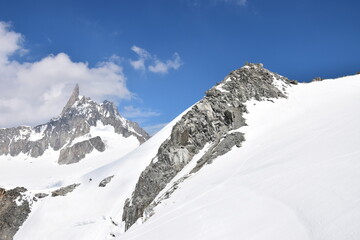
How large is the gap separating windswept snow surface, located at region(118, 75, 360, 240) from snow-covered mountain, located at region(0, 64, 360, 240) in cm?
5

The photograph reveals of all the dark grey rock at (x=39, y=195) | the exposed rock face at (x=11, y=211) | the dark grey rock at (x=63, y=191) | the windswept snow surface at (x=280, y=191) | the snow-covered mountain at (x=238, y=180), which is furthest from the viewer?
the dark grey rock at (x=39, y=195)

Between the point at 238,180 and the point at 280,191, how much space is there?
152 inches

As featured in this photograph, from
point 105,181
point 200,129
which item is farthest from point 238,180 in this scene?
point 105,181

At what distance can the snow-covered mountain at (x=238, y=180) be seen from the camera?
9.30 m

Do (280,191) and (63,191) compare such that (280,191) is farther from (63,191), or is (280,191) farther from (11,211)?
(11,211)

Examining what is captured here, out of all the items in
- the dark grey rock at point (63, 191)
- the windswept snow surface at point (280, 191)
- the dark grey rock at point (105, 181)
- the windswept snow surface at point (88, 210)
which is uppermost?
the dark grey rock at point (63, 191)

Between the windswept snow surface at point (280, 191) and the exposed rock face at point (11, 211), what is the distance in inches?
1480

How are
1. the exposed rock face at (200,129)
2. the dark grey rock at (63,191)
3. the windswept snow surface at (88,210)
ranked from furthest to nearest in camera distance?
the dark grey rock at (63,191)
the windswept snow surface at (88,210)
the exposed rock face at (200,129)

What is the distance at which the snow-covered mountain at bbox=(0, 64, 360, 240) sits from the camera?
9305mm

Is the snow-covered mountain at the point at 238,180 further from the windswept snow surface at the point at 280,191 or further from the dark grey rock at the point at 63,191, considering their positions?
the dark grey rock at the point at 63,191

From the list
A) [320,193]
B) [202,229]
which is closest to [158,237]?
[202,229]

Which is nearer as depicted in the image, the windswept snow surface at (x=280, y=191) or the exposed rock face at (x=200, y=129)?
the windswept snow surface at (x=280, y=191)

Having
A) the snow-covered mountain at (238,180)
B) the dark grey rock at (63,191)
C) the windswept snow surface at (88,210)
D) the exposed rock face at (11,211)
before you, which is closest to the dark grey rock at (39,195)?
the snow-covered mountain at (238,180)

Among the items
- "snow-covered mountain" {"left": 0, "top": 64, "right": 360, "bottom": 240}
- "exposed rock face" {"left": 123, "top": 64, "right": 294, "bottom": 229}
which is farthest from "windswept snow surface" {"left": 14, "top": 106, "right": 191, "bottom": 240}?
"exposed rock face" {"left": 123, "top": 64, "right": 294, "bottom": 229}
